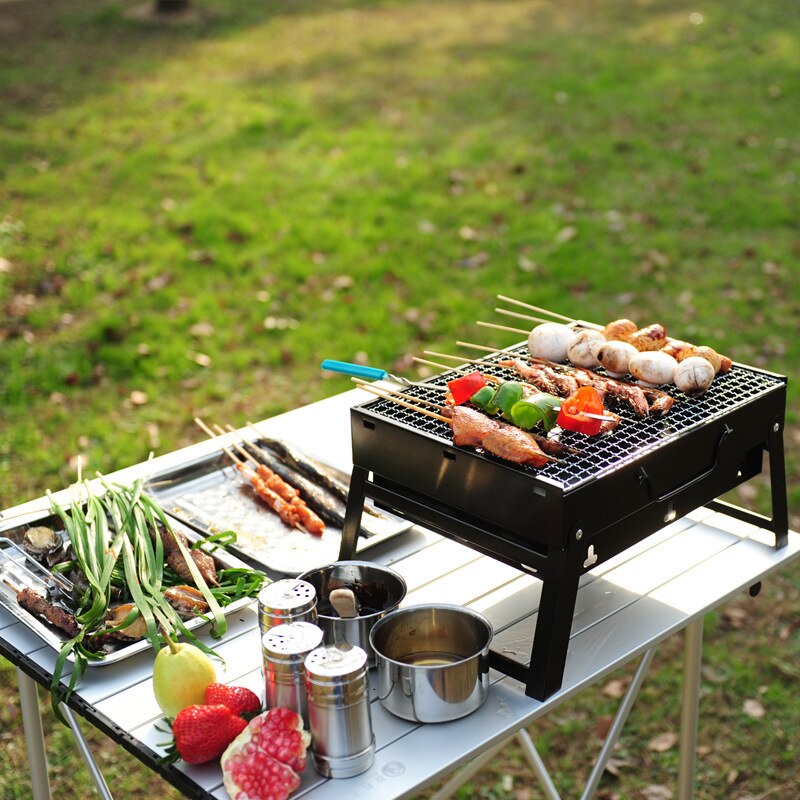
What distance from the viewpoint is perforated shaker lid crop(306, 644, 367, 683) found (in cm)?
196

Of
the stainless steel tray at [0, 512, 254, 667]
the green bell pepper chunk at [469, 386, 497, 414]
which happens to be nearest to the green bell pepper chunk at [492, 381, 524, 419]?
the green bell pepper chunk at [469, 386, 497, 414]

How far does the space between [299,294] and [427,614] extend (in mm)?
4948

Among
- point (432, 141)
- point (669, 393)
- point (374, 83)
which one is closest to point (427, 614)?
point (669, 393)

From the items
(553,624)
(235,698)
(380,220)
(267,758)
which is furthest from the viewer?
(380,220)

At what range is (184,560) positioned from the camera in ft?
8.89

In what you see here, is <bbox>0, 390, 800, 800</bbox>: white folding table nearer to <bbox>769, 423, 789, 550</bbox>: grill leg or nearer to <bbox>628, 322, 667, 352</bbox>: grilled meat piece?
<bbox>769, 423, 789, 550</bbox>: grill leg

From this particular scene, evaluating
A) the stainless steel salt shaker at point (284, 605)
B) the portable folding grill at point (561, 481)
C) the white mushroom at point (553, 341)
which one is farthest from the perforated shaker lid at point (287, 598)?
the white mushroom at point (553, 341)

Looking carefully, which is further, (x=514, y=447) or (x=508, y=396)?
(x=508, y=396)

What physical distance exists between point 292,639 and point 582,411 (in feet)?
2.87

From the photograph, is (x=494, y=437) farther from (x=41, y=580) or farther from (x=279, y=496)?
(x=41, y=580)

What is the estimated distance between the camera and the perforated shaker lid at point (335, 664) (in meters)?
1.96

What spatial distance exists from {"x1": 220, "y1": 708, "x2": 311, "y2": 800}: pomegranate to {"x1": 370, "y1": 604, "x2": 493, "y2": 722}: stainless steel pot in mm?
240

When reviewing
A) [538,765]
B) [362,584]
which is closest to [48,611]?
[362,584]

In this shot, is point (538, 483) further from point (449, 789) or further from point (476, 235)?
point (476, 235)
